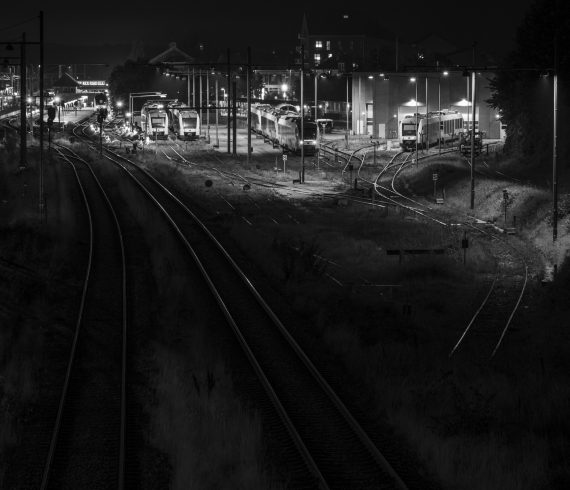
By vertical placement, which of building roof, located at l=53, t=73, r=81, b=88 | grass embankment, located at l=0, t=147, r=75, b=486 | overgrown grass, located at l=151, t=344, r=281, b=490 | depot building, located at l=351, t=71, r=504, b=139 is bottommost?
overgrown grass, located at l=151, t=344, r=281, b=490

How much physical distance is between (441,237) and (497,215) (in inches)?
274

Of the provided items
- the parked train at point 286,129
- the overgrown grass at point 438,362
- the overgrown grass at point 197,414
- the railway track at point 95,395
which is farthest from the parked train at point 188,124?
A: the overgrown grass at point 197,414

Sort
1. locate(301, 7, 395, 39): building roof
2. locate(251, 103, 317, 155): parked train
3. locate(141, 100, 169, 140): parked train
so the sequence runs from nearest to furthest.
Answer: locate(251, 103, 317, 155): parked train → locate(141, 100, 169, 140): parked train → locate(301, 7, 395, 39): building roof

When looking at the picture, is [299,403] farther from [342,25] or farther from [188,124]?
[342,25]

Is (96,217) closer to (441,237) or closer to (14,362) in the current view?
(441,237)

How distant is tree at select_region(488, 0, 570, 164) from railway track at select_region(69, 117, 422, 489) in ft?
113

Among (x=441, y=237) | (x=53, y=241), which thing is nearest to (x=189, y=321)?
(x=53, y=241)

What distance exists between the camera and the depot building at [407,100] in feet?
242

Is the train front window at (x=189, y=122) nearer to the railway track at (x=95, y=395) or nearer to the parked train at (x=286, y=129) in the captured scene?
the parked train at (x=286, y=129)

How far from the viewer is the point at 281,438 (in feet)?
36.9

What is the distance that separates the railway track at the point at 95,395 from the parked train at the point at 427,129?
128 ft

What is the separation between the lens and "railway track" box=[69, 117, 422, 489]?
10.1m

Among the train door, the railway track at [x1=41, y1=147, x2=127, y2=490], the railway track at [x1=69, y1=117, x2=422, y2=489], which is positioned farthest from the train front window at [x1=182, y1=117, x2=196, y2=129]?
the railway track at [x1=69, y1=117, x2=422, y2=489]

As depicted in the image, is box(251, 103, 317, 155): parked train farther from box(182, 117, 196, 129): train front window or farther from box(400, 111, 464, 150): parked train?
box(400, 111, 464, 150): parked train
